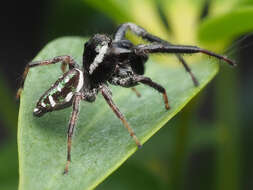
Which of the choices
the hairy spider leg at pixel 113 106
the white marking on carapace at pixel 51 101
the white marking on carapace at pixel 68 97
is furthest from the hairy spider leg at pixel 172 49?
the white marking on carapace at pixel 51 101

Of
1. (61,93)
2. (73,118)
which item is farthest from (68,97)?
(73,118)

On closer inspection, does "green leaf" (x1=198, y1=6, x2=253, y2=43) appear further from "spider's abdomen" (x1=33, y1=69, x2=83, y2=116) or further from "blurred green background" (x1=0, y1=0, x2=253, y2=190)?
"spider's abdomen" (x1=33, y1=69, x2=83, y2=116)

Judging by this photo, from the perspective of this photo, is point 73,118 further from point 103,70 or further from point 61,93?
point 103,70

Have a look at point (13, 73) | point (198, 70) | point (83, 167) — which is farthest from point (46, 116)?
point (13, 73)

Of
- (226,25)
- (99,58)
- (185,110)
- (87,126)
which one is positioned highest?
(226,25)

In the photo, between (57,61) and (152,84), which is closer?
(152,84)

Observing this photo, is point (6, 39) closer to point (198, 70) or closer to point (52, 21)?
point (52, 21)

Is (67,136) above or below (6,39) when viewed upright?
above
